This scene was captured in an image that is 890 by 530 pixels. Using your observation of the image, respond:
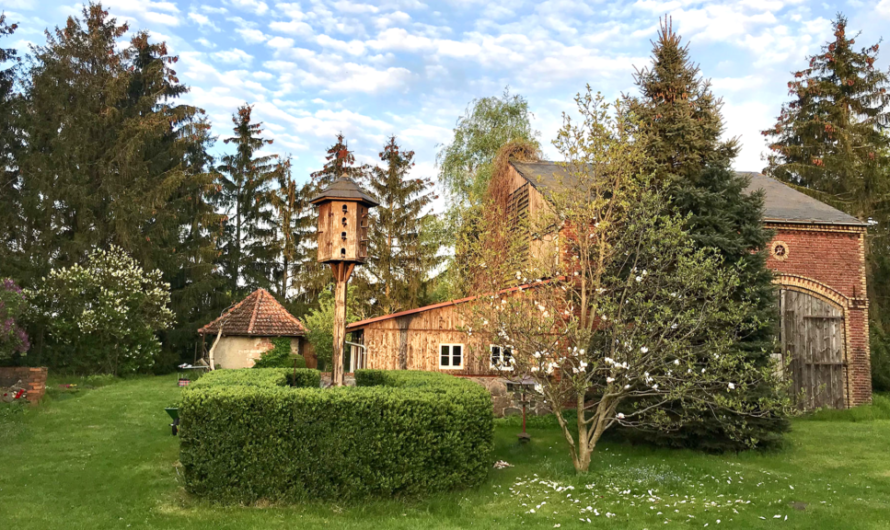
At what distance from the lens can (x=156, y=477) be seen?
9.12m

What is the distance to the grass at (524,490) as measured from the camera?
7.26 m

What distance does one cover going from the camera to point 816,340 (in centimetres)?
1675

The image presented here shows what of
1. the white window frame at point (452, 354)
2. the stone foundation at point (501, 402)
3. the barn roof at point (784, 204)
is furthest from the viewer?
the barn roof at point (784, 204)

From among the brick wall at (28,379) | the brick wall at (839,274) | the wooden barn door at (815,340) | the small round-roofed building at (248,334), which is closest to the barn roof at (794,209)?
the brick wall at (839,274)

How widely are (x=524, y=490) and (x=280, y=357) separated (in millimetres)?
16799

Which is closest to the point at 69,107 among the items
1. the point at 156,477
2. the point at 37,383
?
the point at 37,383

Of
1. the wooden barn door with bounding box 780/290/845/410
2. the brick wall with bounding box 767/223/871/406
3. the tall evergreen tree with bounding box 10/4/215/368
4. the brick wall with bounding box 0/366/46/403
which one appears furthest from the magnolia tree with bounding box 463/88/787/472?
the tall evergreen tree with bounding box 10/4/215/368

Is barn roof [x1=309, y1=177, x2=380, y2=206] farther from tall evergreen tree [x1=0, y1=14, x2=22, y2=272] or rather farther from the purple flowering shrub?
tall evergreen tree [x1=0, y1=14, x2=22, y2=272]

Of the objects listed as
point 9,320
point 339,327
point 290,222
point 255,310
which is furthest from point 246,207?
point 339,327

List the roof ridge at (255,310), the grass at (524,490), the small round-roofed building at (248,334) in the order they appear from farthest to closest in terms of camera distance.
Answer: the small round-roofed building at (248,334), the roof ridge at (255,310), the grass at (524,490)

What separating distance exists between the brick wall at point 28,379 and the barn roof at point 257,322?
852 centimetres

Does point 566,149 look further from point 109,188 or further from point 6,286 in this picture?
point 109,188

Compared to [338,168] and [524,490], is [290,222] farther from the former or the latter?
[524,490]

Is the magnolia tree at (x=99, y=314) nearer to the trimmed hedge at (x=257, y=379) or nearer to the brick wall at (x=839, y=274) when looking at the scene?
the trimmed hedge at (x=257, y=379)
